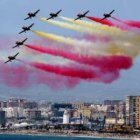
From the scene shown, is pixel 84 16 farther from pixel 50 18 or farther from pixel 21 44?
pixel 21 44

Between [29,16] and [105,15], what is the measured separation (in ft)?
49.7

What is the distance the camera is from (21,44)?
127m

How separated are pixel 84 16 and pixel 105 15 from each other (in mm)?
4098

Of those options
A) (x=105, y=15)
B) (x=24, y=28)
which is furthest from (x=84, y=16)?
(x=24, y=28)

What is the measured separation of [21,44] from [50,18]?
9735mm

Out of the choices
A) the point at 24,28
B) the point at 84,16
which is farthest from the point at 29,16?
the point at 84,16

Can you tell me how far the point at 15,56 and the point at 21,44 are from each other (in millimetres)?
3477

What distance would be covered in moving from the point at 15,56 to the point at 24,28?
18.4ft

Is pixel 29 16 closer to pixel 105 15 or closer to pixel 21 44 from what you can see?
pixel 21 44

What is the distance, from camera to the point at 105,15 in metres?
118

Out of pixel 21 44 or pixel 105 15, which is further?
pixel 21 44

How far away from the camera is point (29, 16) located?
124 metres

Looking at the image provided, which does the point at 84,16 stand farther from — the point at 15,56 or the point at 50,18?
the point at 15,56

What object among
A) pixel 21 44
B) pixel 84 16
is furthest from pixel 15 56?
pixel 84 16
